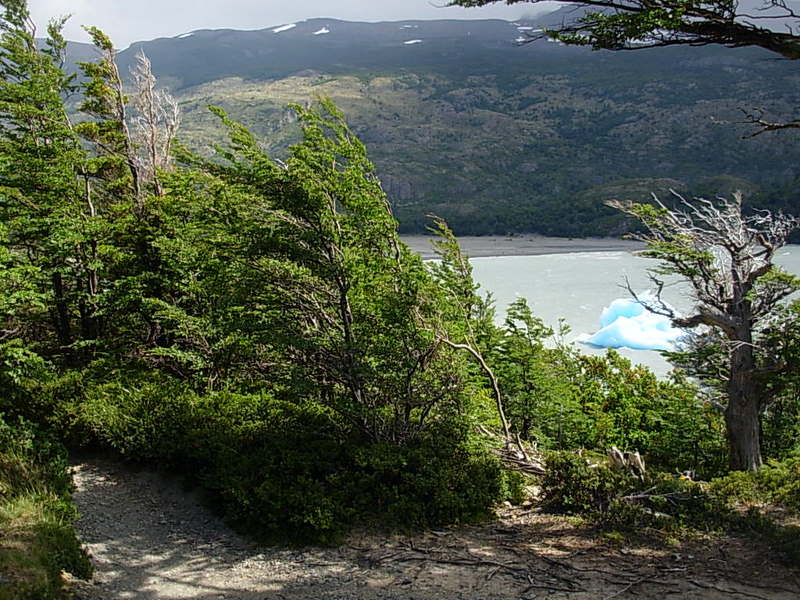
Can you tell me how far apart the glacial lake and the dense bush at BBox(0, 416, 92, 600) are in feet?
53.4

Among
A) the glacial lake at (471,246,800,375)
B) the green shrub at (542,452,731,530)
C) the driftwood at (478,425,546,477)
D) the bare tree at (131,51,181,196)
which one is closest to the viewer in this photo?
the green shrub at (542,452,731,530)

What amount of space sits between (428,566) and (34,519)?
3199mm

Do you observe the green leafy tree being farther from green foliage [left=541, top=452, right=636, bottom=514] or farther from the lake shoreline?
the lake shoreline

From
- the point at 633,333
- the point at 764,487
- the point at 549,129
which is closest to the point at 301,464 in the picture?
the point at 764,487

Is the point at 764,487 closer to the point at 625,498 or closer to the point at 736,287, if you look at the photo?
the point at 625,498

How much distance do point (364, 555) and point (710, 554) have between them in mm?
2904

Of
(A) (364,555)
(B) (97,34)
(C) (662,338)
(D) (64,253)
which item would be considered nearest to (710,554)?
(A) (364,555)

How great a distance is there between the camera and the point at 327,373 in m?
6.92

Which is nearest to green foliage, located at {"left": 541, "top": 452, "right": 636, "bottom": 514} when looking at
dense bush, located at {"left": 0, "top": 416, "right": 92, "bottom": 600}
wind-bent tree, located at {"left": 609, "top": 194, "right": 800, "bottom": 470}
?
wind-bent tree, located at {"left": 609, "top": 194, "right": 800, "bottom": 470}

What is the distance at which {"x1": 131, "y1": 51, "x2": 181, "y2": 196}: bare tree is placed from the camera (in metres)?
10.9

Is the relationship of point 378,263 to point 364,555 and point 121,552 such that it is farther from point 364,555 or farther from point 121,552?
point 121,552

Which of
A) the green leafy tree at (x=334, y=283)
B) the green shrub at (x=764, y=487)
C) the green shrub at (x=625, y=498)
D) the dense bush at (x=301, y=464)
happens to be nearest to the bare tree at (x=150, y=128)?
the green leafy tree at (x=334, y=283)

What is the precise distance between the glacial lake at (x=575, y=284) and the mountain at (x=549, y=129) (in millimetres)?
18623

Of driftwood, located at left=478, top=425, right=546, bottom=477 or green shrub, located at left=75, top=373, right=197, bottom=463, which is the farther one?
green shrub, located at left=75, top=373, right=197, bottom=463
